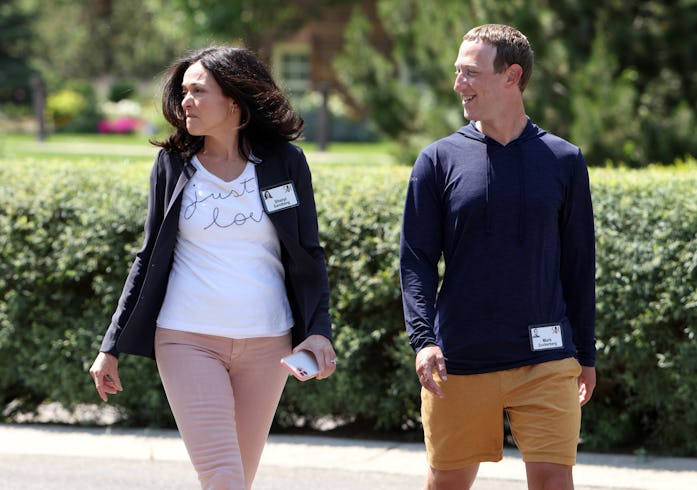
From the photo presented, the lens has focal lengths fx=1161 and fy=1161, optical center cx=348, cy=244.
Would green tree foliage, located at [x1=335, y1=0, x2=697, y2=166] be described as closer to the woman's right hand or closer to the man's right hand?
the man's right hand

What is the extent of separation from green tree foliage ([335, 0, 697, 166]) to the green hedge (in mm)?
4268

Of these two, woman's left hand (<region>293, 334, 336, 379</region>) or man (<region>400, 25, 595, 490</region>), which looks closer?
man (<region>400, 25, 595, 490</region>)

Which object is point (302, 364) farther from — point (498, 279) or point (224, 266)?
point (498, 279)

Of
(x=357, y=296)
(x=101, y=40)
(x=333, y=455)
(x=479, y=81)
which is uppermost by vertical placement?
(x=101, y=40)

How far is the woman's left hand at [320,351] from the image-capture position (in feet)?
11.9

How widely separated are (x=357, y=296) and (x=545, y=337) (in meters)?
2.53

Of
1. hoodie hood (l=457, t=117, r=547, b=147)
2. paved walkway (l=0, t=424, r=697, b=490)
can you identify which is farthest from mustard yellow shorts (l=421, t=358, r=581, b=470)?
paved walkway (l=0, t=424, r=697, b=490)

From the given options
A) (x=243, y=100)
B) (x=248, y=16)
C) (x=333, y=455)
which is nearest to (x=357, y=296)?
(x=333, y=455)

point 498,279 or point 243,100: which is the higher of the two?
point 243,100

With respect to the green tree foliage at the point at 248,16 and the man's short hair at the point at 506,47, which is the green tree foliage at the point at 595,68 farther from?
the green tree foliage at the point at 248,16

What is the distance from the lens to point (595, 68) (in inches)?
408

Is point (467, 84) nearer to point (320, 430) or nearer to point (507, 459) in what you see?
point (507, 459)

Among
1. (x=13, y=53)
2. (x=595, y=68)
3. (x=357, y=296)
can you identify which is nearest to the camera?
(x=357, y=296)

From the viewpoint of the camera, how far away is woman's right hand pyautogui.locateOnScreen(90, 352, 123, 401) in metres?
3.62
